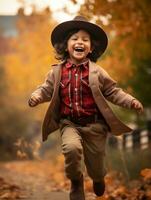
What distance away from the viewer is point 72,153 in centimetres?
457

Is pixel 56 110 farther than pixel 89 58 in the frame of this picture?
No

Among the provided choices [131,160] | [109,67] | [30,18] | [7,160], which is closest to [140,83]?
[109,67]

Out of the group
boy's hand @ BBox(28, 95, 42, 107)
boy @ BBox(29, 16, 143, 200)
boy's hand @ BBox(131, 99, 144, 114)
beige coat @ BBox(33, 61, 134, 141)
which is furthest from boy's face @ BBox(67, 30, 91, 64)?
boy's hand @ BBox(131, 99, 144, 114)

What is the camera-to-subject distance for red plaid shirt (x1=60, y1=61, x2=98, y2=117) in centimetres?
495

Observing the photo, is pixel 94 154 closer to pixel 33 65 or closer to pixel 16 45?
pixel 33 65

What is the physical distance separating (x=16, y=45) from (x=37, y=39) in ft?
18.1

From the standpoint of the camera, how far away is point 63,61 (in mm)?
5145

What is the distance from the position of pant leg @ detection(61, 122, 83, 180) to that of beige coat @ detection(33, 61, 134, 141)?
1.11ft

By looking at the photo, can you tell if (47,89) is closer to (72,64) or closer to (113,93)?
(72,64)

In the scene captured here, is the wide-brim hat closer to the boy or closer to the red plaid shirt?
the boy

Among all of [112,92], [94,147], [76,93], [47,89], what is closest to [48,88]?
[47,89]

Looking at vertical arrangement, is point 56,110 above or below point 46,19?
below

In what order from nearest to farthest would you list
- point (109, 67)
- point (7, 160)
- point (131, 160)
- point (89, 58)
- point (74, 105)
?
point (74, 105) → point (89, 58) → point (131, 160) → point (7, 160) → point (109, 67)

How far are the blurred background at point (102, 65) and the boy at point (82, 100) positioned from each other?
5.36ft
